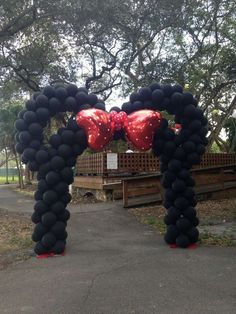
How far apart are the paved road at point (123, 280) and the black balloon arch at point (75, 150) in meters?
0.60

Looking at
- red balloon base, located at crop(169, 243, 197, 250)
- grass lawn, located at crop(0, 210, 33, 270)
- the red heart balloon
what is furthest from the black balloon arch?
grass lawn, located at crop(0, 210, 33, 270)

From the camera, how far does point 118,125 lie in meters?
8.38

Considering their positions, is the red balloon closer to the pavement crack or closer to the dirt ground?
the pavement crack

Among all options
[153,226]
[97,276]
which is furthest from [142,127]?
[153,226]

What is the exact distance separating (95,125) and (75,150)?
702 millimetres

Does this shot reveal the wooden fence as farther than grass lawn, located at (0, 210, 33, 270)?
Yes

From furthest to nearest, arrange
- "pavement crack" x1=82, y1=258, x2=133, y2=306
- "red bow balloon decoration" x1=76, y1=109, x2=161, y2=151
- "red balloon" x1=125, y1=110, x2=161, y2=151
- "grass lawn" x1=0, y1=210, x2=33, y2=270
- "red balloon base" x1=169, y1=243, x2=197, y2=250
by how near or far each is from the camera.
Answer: "red balloon base" x1=169, y1=243, x2=197, y2=250 < "red balloon" x1=125, y1=110, x2=161, y2=151 < "red bow balloon decoration" x1=76, y1=109, x2=161, y2=151 < "grass lawn" x1=0, y1=210, x2=33, y2=270 < "pavement crack" x1=82, y1=258, x2=133, y2=306

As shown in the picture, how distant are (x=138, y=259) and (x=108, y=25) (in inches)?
391

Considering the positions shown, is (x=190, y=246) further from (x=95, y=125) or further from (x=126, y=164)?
(x=126, y=164)

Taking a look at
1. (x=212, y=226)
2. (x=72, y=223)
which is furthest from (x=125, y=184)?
(x=212, y=226)

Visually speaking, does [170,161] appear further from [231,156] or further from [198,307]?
[231,156]

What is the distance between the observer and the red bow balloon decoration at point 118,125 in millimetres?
7949

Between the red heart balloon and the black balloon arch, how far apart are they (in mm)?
154

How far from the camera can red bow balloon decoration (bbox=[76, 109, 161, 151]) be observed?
26.1ft
